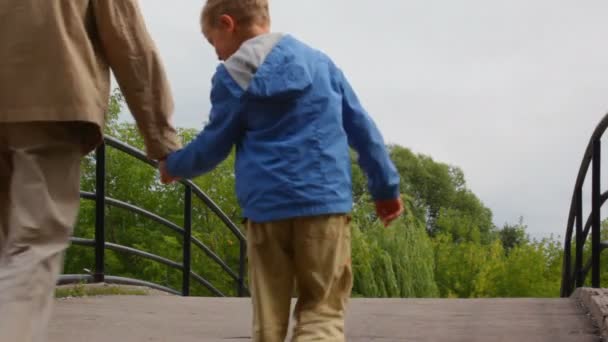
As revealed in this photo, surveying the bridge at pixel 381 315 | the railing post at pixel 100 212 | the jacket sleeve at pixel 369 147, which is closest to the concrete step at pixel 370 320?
the bridge at pixel 381 315

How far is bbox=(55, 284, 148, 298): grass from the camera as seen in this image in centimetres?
530

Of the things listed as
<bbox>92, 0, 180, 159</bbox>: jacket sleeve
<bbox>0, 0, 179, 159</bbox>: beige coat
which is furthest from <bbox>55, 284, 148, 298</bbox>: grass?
<bbox>0, 0, 179, 159</bbox>: beige coat

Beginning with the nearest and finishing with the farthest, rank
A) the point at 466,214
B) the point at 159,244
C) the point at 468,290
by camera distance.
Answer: the point at 159,244 → the point at 468,290 → the point at 466,214

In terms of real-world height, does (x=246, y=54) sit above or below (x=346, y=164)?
above

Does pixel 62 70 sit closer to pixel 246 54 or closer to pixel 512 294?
pixel 246 54

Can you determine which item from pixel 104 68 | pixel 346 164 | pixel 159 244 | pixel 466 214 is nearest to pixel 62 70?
pixel 104 68

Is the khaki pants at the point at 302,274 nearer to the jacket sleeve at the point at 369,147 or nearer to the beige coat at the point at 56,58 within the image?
the jacket sleeve at the point at 369,147

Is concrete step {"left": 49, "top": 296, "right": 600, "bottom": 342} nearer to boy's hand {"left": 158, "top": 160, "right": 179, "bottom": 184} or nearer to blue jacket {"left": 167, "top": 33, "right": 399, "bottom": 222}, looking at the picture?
boy's hand {"left": 158, "top": 160, "right": 179, "bottom": 184}

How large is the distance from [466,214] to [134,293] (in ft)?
129

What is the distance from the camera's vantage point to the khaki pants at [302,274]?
2484 millimetres

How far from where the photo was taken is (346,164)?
259cm

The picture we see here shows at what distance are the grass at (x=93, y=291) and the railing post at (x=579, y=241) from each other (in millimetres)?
2899

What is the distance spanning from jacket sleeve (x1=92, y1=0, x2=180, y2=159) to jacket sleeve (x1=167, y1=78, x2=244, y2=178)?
27 centimetres

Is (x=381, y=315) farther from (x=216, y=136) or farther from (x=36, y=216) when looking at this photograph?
(x=36, y=216)
